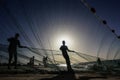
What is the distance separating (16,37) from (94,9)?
16.4ft

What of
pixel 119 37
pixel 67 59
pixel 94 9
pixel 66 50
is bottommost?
pixel 67 59

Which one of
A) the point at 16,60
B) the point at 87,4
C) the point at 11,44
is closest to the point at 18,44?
the point at 11,44

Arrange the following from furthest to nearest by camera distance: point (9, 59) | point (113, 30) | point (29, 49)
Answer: point (113, 30) < point (9, 59) < point (29, 49)

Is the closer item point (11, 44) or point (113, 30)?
point (11, 44)

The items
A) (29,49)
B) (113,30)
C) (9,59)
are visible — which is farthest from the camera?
(113,30)

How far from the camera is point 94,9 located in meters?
8.62

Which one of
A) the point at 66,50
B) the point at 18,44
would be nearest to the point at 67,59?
the point at 66,50

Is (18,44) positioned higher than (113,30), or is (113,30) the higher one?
(113,30)

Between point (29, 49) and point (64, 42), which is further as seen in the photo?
point (64, 42)

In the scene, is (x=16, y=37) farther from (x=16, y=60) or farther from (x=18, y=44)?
(x=16, y=60)

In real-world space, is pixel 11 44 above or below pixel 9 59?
above

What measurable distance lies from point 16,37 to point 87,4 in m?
4.69

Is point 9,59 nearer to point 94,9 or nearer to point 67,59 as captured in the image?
point 67,59

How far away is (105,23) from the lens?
9.23 m
